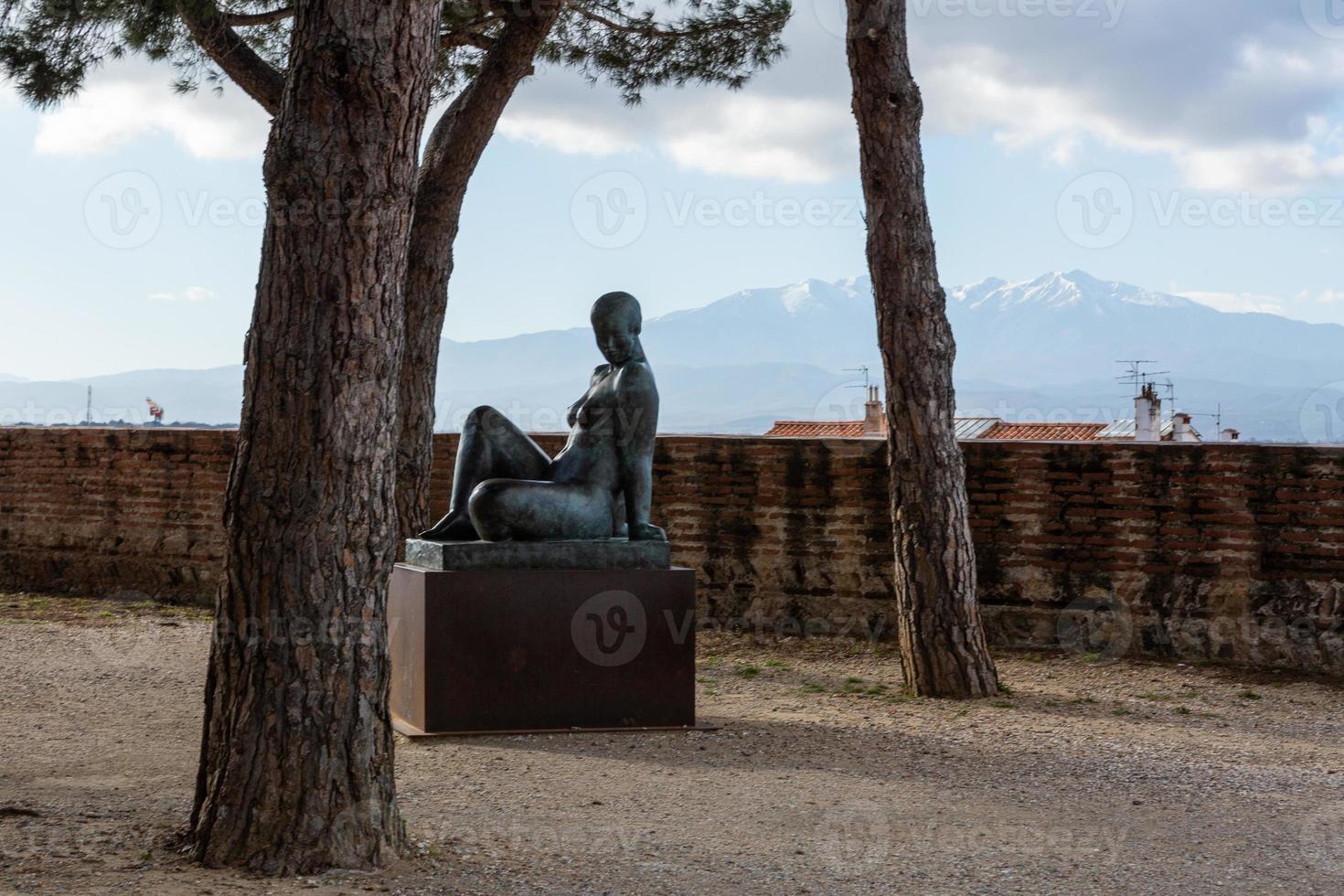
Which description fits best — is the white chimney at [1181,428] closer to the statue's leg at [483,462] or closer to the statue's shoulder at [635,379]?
the statue's shoulder at [635,379]

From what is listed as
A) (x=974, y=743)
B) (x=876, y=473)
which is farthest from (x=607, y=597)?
(x=876, y=473)

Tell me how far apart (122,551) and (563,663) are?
21.4 ft

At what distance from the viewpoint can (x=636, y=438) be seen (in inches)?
220

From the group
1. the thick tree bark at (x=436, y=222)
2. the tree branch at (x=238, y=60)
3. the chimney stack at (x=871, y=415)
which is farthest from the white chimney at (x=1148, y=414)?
the tree branch at (x=238, y=60)

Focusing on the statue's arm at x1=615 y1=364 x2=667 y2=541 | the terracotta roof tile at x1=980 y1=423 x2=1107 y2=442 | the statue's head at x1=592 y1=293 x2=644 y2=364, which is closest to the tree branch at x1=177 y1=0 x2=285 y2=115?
the statue's head at x1=592 y1=293 x2=644 y2=364

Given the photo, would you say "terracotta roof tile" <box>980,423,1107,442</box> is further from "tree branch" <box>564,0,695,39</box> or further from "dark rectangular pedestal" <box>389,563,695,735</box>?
"dark rectangular pedestal" <box>389,563,695,735</box>

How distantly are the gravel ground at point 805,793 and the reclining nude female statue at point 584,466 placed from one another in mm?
852

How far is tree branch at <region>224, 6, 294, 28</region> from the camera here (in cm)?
793

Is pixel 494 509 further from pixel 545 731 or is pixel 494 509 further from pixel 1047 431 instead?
pixel 1047 431

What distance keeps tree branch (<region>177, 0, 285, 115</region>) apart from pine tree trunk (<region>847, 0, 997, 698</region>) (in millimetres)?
3302

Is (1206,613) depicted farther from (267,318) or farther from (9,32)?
(9,32)

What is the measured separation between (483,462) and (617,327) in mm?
789

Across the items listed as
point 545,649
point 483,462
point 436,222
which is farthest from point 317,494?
point 436,222

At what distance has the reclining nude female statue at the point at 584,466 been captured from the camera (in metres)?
5.46
